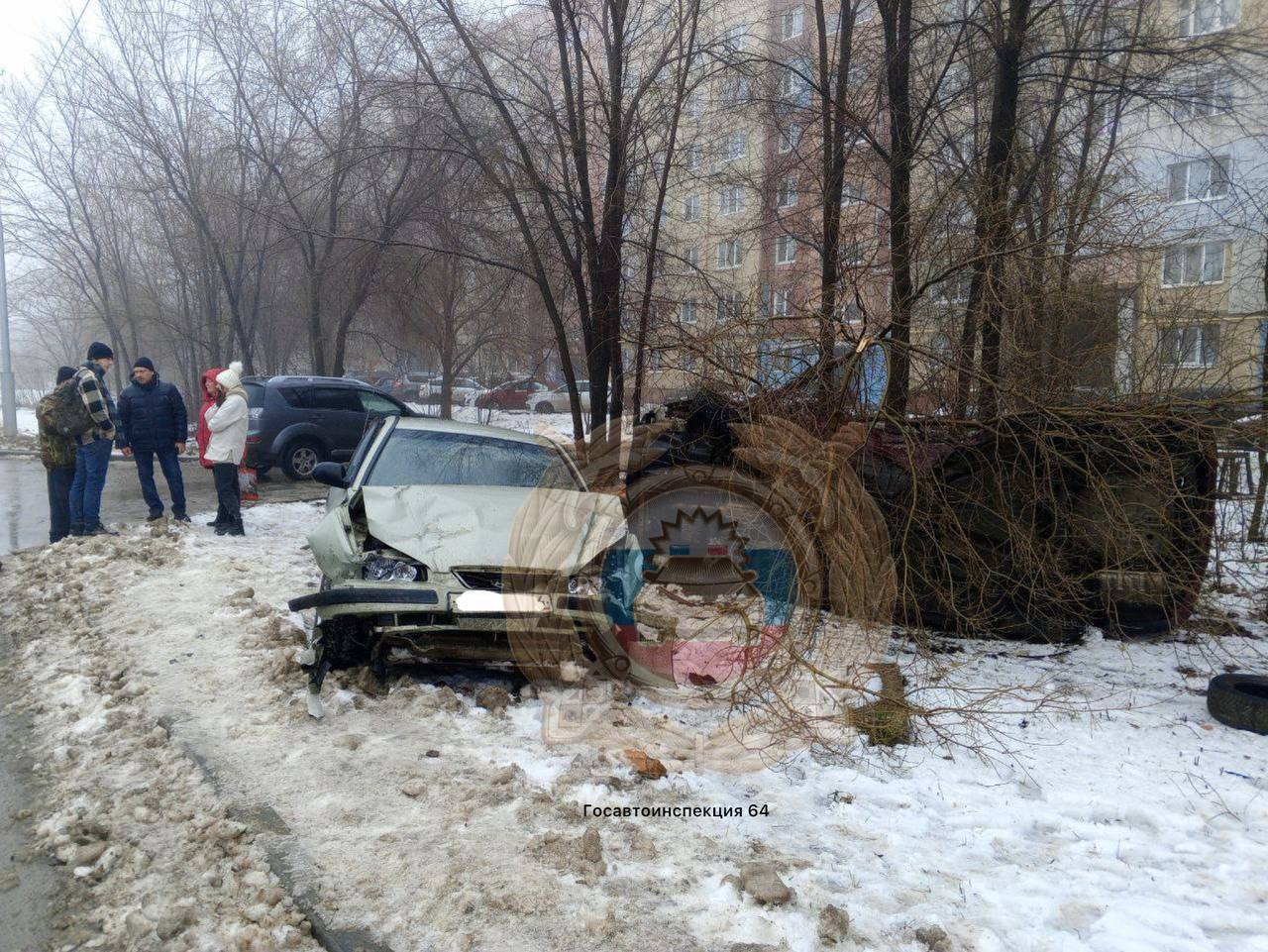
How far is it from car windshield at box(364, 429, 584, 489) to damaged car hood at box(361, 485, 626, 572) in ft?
0.57

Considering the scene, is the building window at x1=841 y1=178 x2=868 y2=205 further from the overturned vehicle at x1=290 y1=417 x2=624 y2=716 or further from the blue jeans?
the blue jeans

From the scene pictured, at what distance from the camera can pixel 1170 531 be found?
5.48 meters

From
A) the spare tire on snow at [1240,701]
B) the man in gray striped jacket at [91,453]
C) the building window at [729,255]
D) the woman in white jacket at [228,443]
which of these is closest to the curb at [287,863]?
the spare tire on snow at [1240,701]

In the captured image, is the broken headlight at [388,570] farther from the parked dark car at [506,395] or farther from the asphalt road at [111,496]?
the parked dark car at [506,395]

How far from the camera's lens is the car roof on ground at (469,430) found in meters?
6.36

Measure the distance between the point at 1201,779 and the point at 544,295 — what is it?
8.44 meters

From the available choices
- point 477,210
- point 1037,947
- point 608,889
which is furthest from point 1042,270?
point 477,210

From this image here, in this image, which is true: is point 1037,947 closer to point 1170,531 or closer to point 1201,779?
point 1201,779

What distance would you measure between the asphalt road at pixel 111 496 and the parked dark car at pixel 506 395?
666cm

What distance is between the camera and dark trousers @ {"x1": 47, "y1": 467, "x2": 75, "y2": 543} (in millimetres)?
8555

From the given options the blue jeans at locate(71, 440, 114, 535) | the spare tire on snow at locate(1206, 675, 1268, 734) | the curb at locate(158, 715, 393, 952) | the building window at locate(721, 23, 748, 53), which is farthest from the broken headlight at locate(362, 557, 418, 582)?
the building window at locate(721, 23, 748, 53)

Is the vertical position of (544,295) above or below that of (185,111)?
below

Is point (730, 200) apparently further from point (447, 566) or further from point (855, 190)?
point (447, 566)

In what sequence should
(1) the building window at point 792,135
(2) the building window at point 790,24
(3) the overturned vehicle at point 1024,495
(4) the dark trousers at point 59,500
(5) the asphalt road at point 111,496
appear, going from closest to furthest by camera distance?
1. (3) the overturned vehicle at point 1024,495
2. (4) the dark trousers at point 59,500
3. (5) the asphalt road at point 111,496
4. (1) the building window at point 792,135
5. (2) the building window at point 790,24
